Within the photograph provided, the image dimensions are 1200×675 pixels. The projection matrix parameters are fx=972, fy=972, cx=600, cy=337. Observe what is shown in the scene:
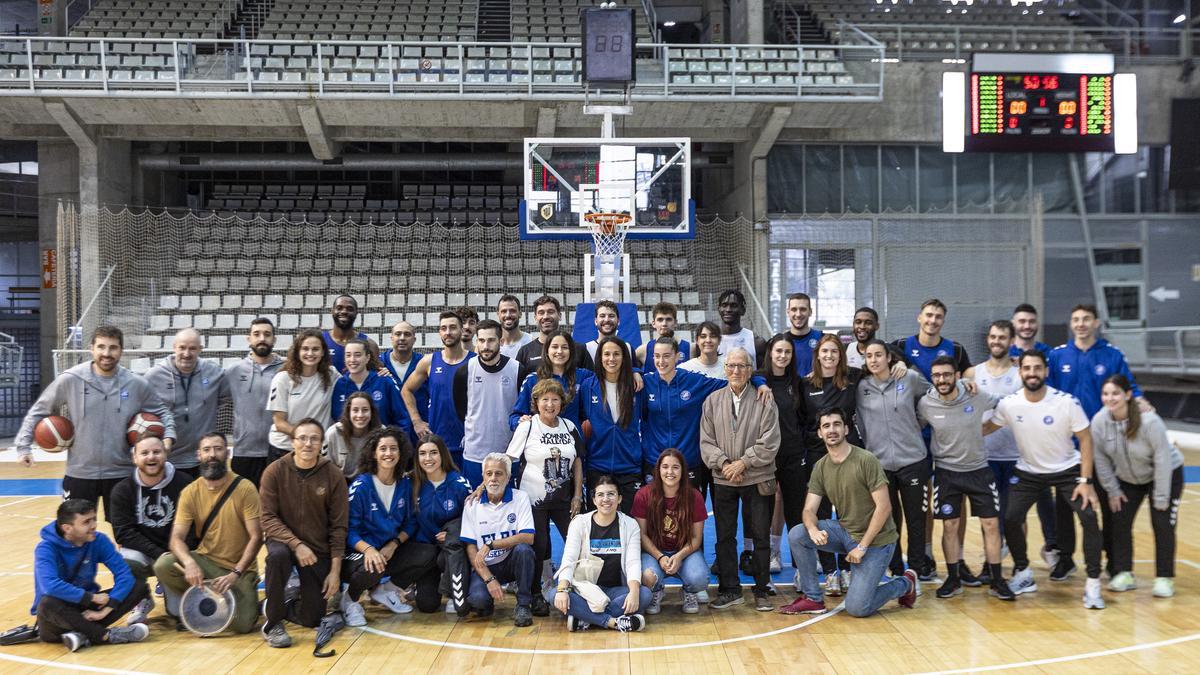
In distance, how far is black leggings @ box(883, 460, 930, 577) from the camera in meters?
6.19

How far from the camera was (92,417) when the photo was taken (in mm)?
6008

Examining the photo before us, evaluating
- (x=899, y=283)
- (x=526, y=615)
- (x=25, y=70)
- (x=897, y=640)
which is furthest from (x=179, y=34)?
(x=897, y=640)

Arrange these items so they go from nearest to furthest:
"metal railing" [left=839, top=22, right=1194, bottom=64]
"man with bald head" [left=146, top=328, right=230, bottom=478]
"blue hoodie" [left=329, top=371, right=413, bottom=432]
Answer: "man with bald head" [left=146, top=328, right=230, bottom=478] < "blue hoodie" [left=329, top=371, right=413, bottom=432] < "metal railing" [left=839, top=22, right=1194, bottom=64]

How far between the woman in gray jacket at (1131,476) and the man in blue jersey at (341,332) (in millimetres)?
4977

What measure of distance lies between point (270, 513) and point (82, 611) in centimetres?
110

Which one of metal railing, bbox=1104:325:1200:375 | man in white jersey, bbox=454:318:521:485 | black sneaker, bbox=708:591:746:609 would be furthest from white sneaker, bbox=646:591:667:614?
metal railing, bbox=1104:325:1200:375

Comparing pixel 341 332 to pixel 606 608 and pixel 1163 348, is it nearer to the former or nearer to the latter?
pixel 606 608

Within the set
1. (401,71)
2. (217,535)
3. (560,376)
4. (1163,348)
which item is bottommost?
(217,535)

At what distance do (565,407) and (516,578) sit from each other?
3.51 feet

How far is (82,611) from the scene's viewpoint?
209 inches

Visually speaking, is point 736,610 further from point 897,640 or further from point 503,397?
point 503,397

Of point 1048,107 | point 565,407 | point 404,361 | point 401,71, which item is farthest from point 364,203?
point 565,407

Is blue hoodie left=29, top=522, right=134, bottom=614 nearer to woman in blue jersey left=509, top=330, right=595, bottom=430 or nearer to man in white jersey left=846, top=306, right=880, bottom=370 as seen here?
woman in blue jersey left=509, top=330, right=595, bottom=430

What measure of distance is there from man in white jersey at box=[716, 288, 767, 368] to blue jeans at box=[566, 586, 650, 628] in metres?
1.95
